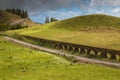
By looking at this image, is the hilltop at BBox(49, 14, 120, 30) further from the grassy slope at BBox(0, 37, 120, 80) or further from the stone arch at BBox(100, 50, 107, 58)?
the grassy slope at BBox(0, 37, 120, 80)

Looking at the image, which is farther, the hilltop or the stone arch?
the hilltop

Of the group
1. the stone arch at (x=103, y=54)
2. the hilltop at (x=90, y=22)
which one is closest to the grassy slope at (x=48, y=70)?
the stone arch at (x=103, y=54)

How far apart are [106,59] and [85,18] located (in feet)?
325

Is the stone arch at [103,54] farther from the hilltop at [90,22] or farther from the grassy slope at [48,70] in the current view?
the hilltop at [90,22]

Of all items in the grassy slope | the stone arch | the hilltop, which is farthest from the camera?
the hilltop

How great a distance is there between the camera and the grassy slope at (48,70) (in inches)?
1325

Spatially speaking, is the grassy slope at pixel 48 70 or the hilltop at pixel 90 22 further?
the hilltop at pixel 90 22

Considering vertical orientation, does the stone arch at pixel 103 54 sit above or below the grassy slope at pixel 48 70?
above

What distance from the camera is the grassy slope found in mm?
33656

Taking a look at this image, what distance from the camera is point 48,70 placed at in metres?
37.9

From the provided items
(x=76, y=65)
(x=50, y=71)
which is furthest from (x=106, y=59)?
(x=50, y=71)

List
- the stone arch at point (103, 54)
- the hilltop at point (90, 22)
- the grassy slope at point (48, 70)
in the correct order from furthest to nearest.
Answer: the hilltop at point (90, 22)
the stone arch at point (103, 54)
the grassy slope at point (48, 70)

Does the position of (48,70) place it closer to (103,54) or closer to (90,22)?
(103,54)

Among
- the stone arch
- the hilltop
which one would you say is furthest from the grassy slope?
the hilltop
